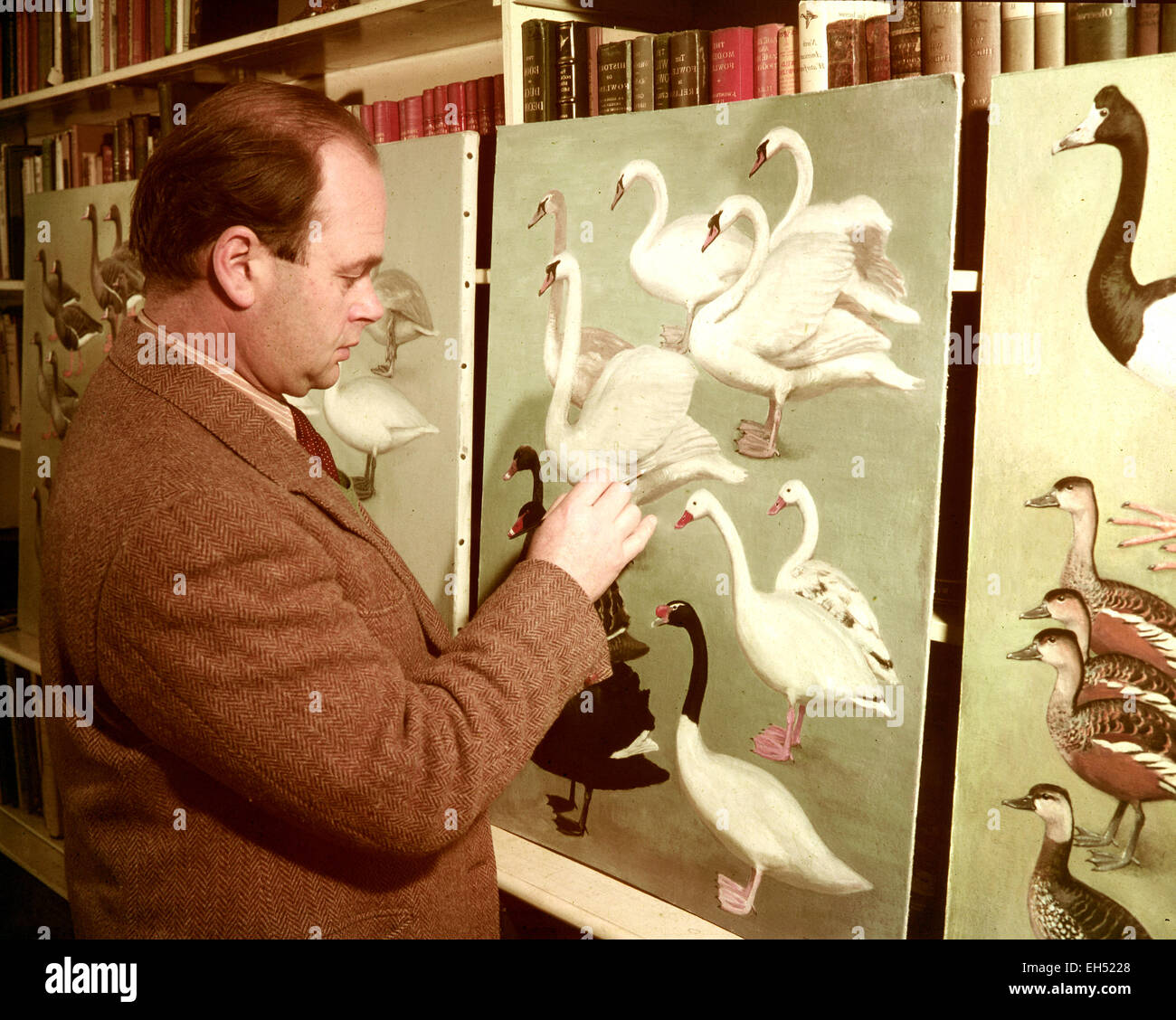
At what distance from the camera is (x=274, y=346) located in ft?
3.55

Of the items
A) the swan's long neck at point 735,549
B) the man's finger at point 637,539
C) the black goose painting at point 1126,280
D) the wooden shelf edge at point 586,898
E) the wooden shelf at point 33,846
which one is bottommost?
the wooden shelf at point 33,846

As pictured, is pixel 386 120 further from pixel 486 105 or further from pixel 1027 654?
pixel 1027 654

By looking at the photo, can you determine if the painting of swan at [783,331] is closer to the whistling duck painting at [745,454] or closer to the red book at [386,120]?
the whistling duck painting at [745,454]

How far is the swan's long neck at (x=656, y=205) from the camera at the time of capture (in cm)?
142

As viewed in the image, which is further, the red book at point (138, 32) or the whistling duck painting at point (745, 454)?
the red book at point (138, 32)

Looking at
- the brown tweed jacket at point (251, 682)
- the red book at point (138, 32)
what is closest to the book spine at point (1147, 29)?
the brown tweed jacket at point (251, 682)

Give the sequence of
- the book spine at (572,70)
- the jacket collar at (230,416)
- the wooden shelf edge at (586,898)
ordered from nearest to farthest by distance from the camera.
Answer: the jacket collar at (230,416) → the wooden shelf edge at (586,898) → the book spine at (572,70)

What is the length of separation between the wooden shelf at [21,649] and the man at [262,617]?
5.63 feet

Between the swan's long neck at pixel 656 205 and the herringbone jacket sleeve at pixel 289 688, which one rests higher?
the swan's long neck at pixel 656 205

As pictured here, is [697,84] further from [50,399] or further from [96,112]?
[96,112]

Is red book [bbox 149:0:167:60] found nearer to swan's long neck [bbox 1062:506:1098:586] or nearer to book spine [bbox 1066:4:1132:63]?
book spine [bbox 1066:4:1132:63]
